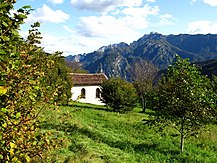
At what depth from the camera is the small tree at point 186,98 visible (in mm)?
15523

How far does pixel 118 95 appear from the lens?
34.7 m

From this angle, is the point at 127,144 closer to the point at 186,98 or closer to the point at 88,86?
the point at 186,98

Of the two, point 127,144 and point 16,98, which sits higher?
point 16,98

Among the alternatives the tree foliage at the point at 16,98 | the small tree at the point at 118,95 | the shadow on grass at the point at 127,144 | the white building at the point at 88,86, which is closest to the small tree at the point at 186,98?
the shadow on grass at the point at 127,144

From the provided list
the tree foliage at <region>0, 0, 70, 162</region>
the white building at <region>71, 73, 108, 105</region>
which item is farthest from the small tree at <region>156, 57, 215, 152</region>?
the white building at <region>71, 73, 108, 105</region>

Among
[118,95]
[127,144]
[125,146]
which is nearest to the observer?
[125,146]

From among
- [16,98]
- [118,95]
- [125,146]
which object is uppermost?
[16,98]

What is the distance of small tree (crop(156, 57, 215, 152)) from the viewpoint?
50.9ft

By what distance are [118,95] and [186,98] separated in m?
19.0

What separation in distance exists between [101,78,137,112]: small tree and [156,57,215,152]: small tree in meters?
17.7

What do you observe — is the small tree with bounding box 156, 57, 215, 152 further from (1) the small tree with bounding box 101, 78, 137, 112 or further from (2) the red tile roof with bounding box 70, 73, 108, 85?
(2) the red tile roof with bounding box 70, 73, 108, 85

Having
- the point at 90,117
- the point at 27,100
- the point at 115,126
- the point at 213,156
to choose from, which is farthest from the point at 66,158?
the point at 90,117

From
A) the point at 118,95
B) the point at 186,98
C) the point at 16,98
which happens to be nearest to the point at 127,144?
the point at 186,98

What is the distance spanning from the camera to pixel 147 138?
19.7m
